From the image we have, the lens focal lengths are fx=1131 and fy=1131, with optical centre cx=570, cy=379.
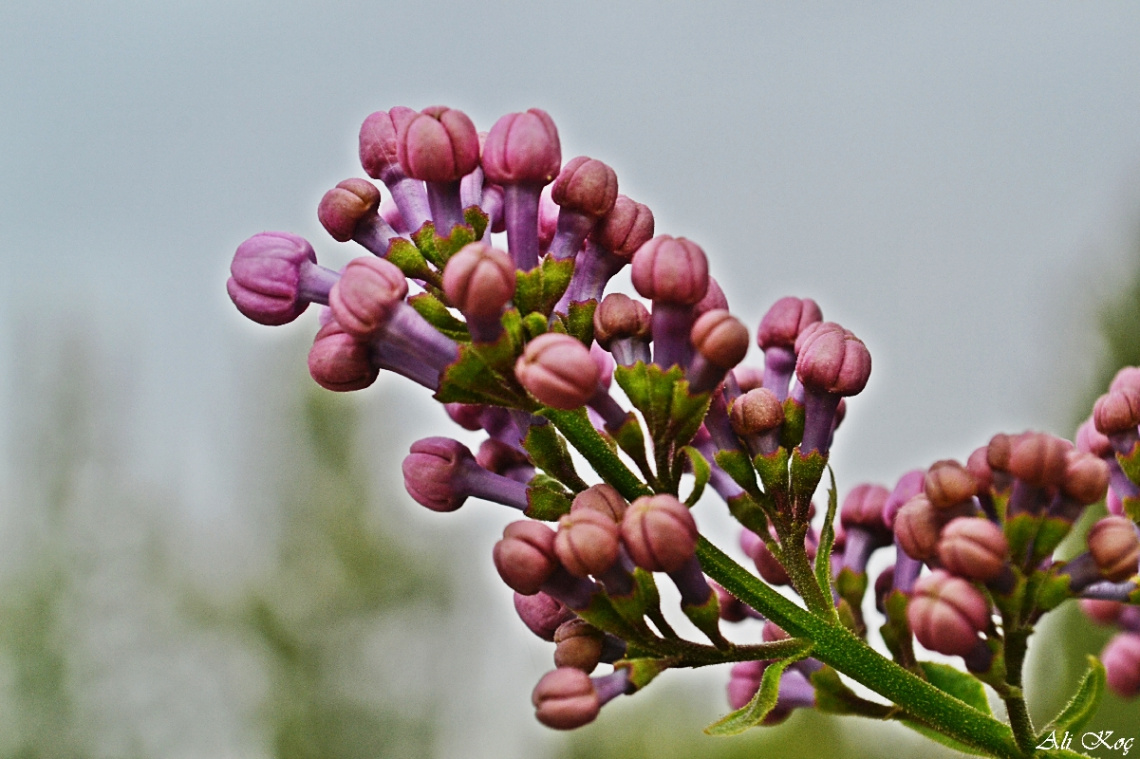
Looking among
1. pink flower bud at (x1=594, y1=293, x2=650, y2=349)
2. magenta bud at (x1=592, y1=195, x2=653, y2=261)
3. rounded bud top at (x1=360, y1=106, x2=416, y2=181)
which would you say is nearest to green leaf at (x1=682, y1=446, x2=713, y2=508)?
pink flower bud at (x1=594, y1=293, x2=650, y2=349)

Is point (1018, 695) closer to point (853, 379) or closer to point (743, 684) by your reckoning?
point (853, 379)

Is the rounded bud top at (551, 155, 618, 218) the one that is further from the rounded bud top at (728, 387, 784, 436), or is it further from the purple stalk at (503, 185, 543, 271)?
the rounded bud top at (728, 387, 784, 436)

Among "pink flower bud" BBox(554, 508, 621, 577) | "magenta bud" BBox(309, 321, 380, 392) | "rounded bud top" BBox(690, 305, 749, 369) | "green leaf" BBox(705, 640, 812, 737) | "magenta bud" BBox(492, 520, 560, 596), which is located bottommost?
"green leaf" BBox(705, 640, 812, 737)

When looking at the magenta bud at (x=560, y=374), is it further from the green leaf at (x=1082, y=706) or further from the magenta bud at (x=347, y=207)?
the green leaf at (x=1082, y=706)

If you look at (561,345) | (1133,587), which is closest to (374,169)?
(561,345)

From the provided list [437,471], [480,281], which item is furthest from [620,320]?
[437,471]

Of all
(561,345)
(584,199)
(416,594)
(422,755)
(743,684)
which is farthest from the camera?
(416,594)
